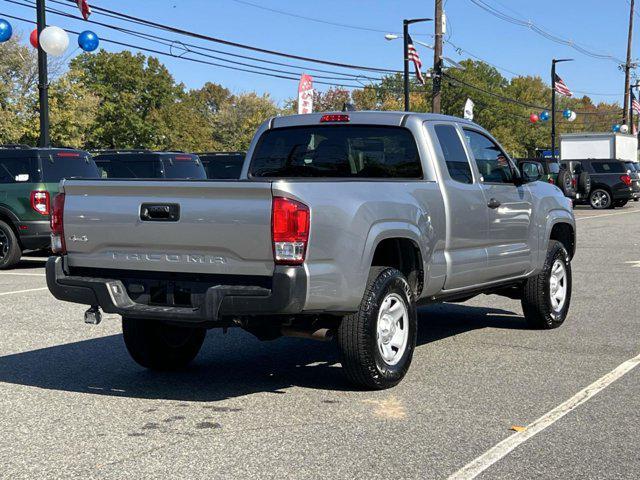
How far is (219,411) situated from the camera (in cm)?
591

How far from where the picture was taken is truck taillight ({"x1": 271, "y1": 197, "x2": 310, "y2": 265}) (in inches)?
220

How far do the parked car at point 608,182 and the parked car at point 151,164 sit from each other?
69.7 feet

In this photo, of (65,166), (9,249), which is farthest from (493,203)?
(9,249)

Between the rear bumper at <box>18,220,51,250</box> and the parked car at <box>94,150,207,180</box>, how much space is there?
4.52 m

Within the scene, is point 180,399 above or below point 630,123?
below

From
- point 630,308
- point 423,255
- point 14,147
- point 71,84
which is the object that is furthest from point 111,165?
point 71,84

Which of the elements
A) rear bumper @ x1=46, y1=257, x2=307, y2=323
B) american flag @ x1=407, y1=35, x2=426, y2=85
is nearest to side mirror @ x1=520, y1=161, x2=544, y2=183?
rear bumper @ x1=46, y1=257, x2=307, y2=323

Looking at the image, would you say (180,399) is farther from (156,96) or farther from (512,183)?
(156,96)

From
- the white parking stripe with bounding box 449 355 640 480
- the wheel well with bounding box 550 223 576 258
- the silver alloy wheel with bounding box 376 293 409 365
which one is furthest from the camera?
the wheel well with bounding box 550 223 576 258

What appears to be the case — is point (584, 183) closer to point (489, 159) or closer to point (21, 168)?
point (21, 168)

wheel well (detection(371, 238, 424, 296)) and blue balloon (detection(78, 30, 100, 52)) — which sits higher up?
blue balloon (detection(78, 30, 100, 52))

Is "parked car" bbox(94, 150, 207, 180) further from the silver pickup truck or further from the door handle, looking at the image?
the door handle

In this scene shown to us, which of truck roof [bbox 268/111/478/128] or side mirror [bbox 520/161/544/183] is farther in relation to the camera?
side mirror [bbox 520/161/544/183]

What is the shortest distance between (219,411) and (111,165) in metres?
16.0
